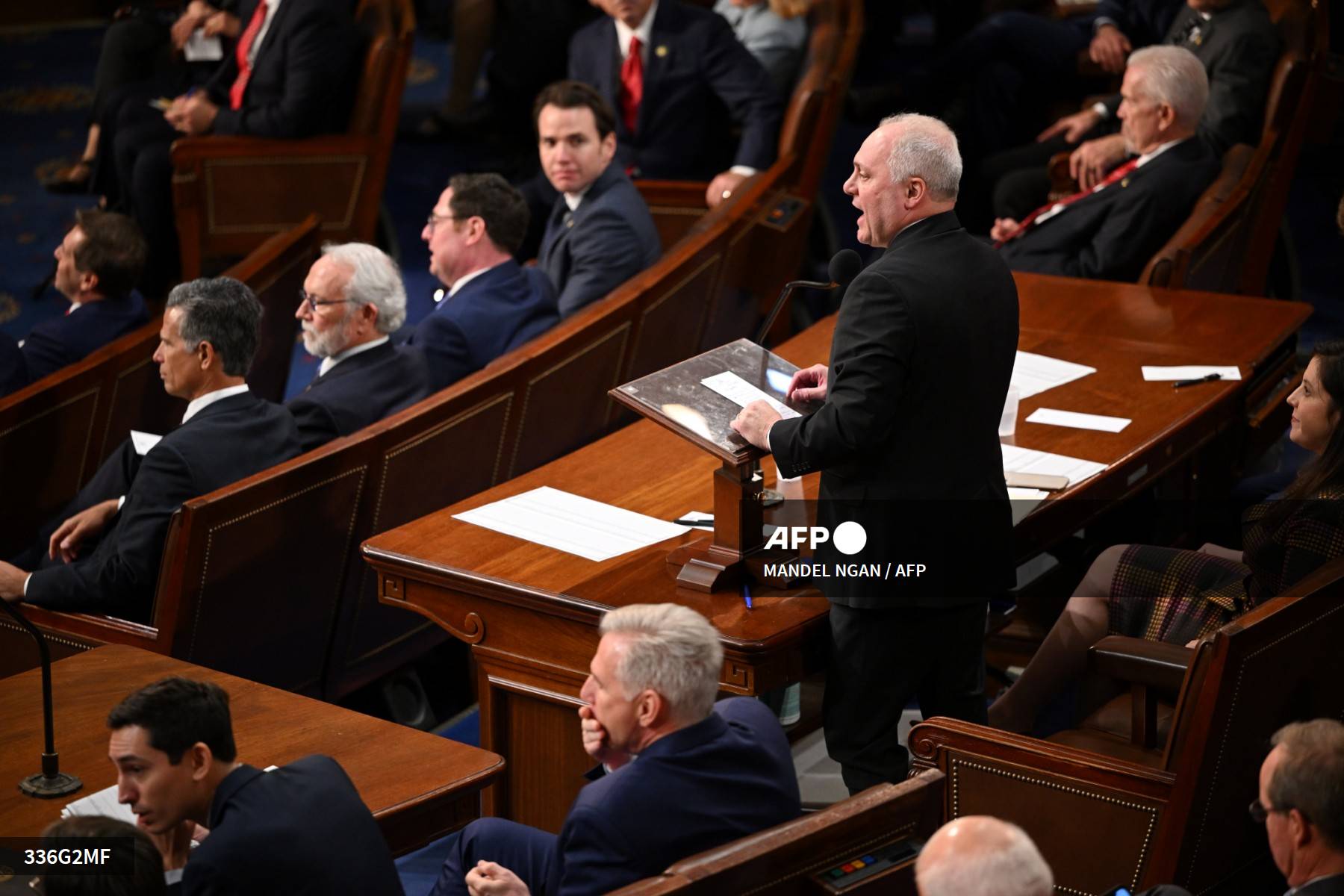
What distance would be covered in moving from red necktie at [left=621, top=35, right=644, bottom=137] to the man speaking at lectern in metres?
3.26

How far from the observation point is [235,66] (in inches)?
274

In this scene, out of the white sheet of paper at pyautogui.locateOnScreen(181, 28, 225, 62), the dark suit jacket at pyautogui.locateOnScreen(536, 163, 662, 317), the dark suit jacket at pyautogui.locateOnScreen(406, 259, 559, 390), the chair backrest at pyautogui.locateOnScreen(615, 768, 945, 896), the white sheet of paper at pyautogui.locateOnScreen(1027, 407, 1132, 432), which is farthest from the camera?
the white sheet of paper at pyautogui.locateOnScreen(181, 28, 225, 62)

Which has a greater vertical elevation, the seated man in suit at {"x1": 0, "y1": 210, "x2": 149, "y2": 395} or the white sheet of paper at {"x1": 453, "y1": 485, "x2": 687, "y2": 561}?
the seated man in suit at {"x1": 0, "y1": 210, "x2": 149, "y2": 395}

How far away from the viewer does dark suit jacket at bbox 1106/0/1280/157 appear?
18.8ft

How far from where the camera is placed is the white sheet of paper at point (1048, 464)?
3.88 m

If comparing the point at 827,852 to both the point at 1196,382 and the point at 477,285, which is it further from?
the point at 477,285

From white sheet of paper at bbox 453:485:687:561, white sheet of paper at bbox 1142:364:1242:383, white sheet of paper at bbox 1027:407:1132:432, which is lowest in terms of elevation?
white sheet of paper at bbox 453:485:687:561

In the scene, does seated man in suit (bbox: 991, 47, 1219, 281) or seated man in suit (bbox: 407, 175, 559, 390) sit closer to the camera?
seated man in suit (bbox: 407, 175, 559, 390)

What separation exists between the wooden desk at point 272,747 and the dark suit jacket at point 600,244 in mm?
2186

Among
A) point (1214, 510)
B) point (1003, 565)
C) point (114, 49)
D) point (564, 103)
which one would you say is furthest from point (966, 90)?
point (1003, 565)

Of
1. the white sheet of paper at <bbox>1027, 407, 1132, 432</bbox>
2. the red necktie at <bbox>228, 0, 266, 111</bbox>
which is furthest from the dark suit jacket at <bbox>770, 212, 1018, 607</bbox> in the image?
the red necktie at <bbox>228, 0, 266, 111</bbox>

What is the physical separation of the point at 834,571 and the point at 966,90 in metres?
4.40

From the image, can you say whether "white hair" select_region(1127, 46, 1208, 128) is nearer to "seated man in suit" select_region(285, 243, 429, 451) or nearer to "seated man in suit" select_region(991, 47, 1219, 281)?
"seated man in suit" select_region(991, 47, 1219, 281)

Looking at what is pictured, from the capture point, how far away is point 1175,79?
207 inches
